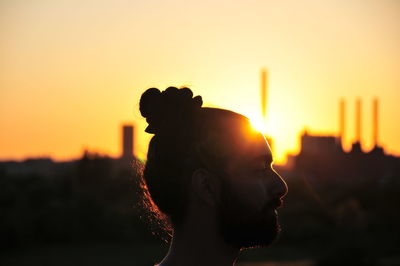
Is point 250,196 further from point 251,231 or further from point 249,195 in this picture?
point 251,231

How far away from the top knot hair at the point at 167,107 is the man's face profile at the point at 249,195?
12.5 inches

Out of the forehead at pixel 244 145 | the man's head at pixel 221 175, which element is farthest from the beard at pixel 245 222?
the forehead at pixel 244 145

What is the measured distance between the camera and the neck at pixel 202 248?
395cm

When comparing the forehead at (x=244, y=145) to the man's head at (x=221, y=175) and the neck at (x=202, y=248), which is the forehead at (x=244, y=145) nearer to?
the man's head at (x=221, y=175)

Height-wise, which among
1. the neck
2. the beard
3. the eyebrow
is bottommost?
the neck

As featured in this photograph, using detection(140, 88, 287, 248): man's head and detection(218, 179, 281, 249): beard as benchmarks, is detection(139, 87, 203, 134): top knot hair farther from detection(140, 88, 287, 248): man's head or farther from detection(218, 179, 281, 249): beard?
detection(218, 179, 281, 249): beard

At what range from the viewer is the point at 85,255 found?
75562 millimetres

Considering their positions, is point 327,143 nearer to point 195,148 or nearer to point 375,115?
point 375,115

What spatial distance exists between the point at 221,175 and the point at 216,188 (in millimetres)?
65

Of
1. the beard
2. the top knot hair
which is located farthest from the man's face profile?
the top knot hair

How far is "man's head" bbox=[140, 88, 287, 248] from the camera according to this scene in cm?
389

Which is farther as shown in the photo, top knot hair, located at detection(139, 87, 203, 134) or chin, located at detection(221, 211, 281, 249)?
top knot hair, located at detection(139, 87, 203, 134)

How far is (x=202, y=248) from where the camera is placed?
3.96 meters

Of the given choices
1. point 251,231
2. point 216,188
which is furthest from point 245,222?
point 216,188
